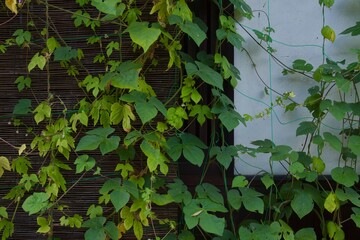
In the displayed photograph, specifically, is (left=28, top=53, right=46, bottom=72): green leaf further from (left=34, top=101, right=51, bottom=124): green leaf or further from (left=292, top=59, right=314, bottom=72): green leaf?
(left=292, top=59, right=314, bottom=72): green leaf

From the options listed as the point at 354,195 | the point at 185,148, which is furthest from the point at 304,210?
the point at 185,148

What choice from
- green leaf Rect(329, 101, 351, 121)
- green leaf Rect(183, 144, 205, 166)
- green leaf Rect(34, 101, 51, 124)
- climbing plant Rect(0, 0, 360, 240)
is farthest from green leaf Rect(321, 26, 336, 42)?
green leaf Rect(34, 101, 51, 124)

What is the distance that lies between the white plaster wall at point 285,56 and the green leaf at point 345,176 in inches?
12.8

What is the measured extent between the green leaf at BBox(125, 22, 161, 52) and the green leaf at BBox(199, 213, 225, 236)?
0.74 metres

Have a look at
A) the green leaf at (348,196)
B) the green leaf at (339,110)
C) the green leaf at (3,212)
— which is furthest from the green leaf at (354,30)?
the green leaf at (3,212)

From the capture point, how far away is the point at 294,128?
99.2 inches

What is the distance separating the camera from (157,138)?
2.10m

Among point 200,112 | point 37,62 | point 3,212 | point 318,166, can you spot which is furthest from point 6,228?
point 318,166

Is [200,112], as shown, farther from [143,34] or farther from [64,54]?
[64,54]

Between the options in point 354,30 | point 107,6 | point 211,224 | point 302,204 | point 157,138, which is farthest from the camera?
point 354,30

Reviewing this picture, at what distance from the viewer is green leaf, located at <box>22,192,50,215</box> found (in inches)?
78.9

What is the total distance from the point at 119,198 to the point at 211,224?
1.29ft

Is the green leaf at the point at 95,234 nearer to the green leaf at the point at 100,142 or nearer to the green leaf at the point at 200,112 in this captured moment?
the green leaf at the point at 100,142

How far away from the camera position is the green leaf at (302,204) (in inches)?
86.3
